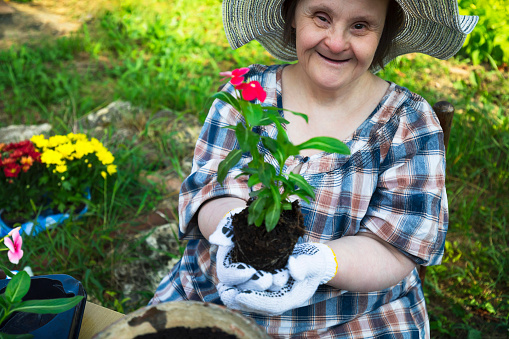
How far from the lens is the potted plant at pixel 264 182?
88 cm

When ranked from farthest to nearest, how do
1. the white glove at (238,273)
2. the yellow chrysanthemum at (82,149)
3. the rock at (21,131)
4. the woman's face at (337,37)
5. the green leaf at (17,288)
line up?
the rock at (21,131) → the yellow chrysanthemum at (82,149) → the woman's face at (337,37) → the white glove at (238,273) → the green leaf at (17,288)

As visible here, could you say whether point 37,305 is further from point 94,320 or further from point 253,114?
point 253,114

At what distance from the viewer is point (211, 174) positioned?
1472mm

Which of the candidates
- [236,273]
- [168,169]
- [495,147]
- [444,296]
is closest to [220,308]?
[236,273]

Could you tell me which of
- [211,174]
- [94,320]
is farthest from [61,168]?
[94,320]

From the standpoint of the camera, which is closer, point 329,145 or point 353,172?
point 329,145

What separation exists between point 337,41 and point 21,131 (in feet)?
8.35

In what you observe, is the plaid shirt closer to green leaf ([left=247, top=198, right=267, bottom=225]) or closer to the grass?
green leaf ([left=247, top=198, right=267, bottom=225])

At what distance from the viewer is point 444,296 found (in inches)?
87.7

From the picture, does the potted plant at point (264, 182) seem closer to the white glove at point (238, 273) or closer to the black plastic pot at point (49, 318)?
the white glove at point (238, 273)

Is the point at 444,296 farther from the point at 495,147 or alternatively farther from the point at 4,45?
the point at 4,45

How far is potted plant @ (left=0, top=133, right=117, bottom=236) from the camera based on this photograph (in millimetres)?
2420

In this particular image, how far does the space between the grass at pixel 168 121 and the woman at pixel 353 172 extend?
2.31 feet

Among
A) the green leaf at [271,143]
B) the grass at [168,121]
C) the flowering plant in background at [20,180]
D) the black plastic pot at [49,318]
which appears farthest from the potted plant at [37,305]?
the flowering plant in background at [20,180]
